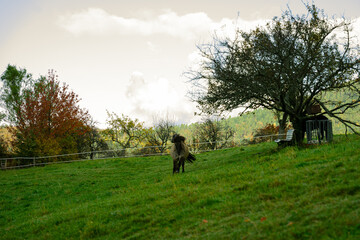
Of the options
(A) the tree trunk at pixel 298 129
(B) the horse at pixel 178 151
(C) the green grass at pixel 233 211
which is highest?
(A) the tree trunk at pixel 298 129

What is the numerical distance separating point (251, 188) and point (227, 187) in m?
1.08

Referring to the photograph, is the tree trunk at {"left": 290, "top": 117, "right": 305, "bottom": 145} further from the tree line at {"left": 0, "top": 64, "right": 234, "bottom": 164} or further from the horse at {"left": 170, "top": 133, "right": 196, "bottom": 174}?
the tree line at {"left": 0, "top": 64, "right": 234, "bottom": 164}

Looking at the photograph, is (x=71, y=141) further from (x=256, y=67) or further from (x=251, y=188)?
(x=251, y=188)

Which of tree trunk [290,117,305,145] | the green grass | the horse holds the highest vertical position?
tree trunk [290,117,305,145]

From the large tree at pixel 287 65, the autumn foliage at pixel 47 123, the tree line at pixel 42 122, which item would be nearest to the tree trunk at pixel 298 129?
the large tree at pixel 287 65

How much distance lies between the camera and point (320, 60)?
16.3 metres

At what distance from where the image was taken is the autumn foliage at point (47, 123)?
3369 cm

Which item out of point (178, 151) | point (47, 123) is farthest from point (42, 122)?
point (178, 151)


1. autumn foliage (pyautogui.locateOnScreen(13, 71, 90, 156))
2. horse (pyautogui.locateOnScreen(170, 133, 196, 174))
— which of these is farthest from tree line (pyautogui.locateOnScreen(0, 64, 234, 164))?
horse (pyautogui.locateOnScreen(170, 133, 196, 174))

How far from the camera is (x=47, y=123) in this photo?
37.5 meters

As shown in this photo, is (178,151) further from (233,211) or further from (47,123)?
(47,123)

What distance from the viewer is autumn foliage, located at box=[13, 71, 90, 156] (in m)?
33.7

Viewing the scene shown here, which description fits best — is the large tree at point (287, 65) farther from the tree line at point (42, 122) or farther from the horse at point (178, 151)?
the tree line at point (42, 122)

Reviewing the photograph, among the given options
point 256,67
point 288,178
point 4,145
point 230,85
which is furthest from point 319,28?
point 4,145
